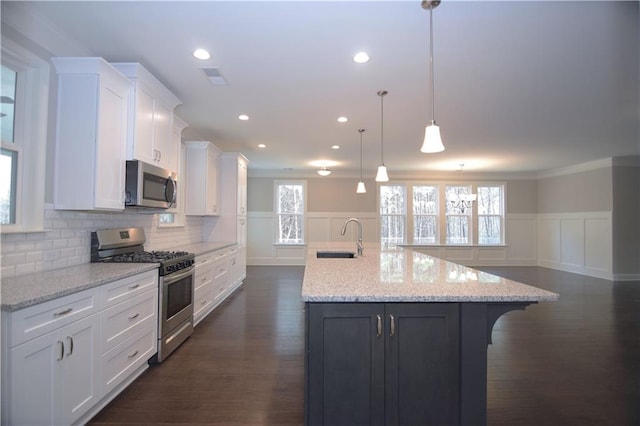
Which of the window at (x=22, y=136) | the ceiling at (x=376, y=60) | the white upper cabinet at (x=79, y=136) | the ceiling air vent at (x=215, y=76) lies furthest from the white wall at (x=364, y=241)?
the window at (x=22, y=136)

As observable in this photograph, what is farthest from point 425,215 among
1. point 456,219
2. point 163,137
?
point 163,137

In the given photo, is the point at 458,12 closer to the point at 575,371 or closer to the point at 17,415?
the point at 575,371

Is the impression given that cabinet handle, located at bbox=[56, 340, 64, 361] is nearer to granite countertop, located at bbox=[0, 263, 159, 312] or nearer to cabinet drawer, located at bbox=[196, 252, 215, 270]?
granite countertop, located at bbox=[0, 263, 159, 312]

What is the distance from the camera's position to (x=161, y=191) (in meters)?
3.04

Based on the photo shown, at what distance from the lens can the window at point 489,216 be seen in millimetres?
8680

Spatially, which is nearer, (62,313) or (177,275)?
(62,313)

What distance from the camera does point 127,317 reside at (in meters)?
2.24

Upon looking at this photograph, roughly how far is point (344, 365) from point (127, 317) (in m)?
1.69

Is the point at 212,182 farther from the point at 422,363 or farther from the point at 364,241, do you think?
the point at 364,241

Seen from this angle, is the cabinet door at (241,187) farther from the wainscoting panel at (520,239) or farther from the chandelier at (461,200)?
the wainscoting panel at (520,239)

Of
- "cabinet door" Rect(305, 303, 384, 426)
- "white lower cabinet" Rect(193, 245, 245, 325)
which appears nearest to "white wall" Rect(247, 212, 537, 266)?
"white lower cabinet" Rect(193, 245, 245, 325)

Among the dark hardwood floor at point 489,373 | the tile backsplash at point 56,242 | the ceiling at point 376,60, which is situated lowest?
the dark hardwood floor at point 489,373

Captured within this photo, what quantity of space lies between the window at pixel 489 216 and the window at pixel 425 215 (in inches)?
50.1

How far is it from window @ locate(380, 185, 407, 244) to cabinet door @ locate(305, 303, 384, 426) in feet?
23.6
